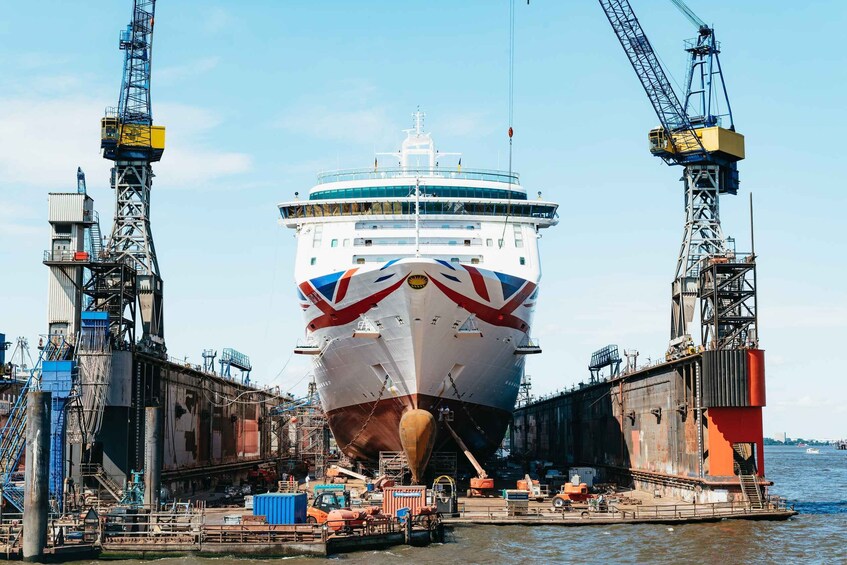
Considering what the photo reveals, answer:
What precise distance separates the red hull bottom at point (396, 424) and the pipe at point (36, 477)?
59.3 ft

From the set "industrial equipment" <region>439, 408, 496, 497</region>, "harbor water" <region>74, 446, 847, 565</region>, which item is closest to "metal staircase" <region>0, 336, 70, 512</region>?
"harbor water" <region>74, 446, 847, 565</region>

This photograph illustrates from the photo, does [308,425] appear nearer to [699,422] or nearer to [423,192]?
[423,192]

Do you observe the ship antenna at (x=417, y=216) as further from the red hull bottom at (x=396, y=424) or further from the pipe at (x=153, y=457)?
the pipe at (x=153, y=457)

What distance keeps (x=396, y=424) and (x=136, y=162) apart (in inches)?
839

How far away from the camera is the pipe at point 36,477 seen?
3198 cm

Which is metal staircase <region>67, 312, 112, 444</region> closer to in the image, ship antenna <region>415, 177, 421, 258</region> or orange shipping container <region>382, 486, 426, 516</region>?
orange shipping container <region>382, 486, 426, 516</region>

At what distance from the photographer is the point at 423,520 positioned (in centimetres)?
3781

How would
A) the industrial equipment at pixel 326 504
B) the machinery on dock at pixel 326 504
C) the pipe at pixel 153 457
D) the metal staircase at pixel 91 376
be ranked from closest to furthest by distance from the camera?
the machinery on dock at pixel 326 504, the industrial equipment at pixel 326 504, the pipe at pixel 153 457, the metal staircase at pixel 91 376

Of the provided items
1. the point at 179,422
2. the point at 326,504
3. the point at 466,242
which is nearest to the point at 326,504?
the point at 326,504

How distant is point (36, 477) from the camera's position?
3216 centimetres

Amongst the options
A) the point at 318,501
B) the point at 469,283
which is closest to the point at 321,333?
the point at 469,283

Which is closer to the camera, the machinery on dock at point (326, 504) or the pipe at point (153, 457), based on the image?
the machinery on dock at point (326, 504)

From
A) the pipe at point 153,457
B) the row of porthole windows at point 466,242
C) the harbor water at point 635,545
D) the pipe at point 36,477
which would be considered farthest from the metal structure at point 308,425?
the pipe at point 36,477

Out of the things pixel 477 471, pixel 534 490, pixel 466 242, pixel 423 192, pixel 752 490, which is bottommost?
pixel 534 490
